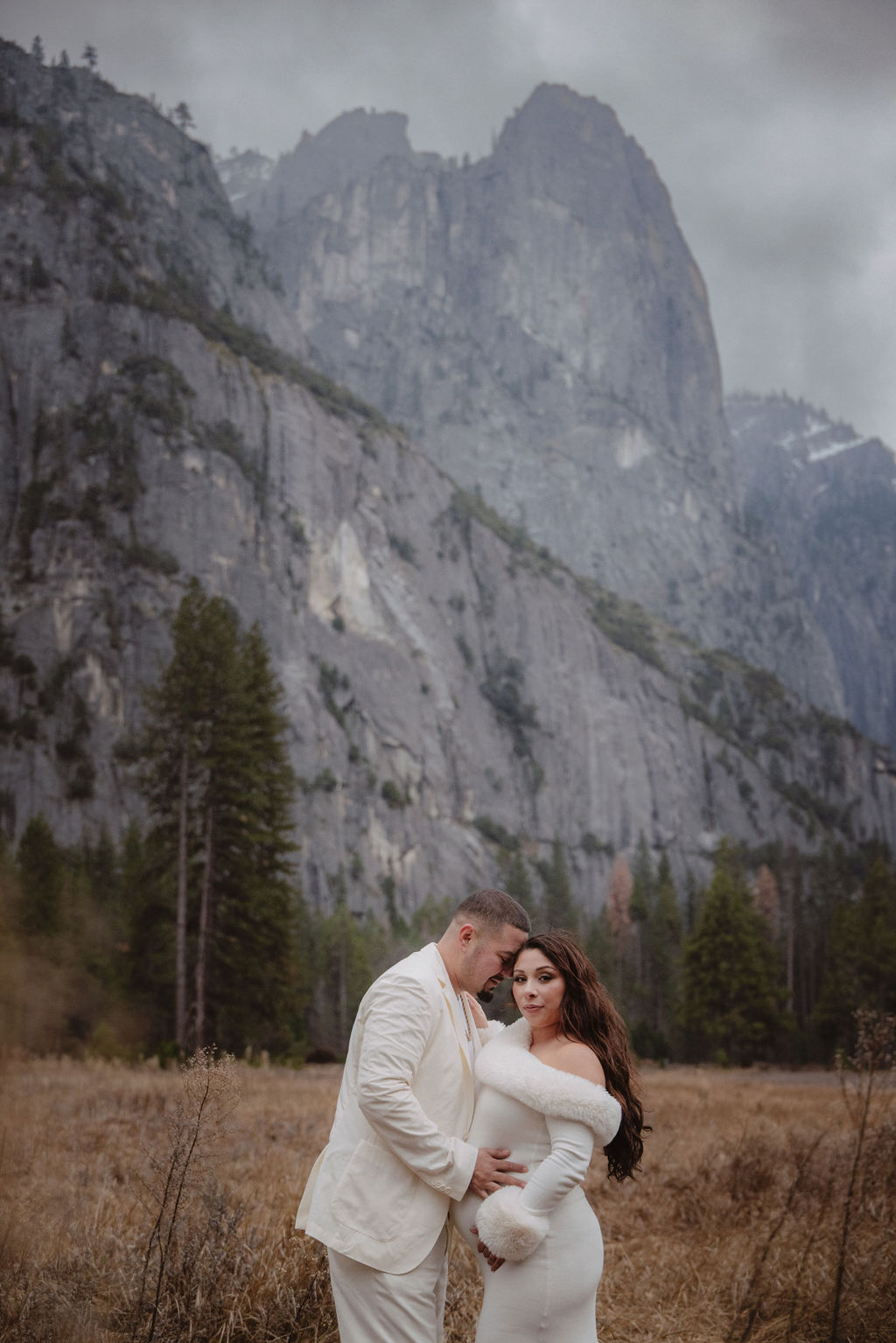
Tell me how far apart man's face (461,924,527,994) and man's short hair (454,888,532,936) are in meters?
0.03

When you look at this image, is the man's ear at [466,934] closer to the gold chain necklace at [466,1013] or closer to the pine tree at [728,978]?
the gold chain necklace at [466,1013]

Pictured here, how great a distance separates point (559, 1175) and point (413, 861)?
101 metres

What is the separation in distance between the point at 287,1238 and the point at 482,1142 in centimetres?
242

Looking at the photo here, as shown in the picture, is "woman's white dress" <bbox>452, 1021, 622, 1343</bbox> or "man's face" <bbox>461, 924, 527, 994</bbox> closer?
"woman's white dress" <bbox>452, 1021, 622, 1343</bbox>

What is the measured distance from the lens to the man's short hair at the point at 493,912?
4.37 m

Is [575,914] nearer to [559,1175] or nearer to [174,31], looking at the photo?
[559,1175]

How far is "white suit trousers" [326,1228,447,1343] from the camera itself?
13.1 ft

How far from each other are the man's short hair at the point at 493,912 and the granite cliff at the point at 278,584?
248ft

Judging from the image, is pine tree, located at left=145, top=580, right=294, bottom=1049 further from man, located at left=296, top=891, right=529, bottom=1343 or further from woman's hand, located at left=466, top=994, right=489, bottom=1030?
man, located at left=296, top=891, right=529, bottom=1343

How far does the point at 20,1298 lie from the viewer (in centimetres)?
499

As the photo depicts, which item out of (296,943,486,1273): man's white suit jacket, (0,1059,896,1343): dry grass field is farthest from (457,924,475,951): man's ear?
(0,1059,896,1343): dry grass field

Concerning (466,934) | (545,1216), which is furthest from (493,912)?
(545,1216)

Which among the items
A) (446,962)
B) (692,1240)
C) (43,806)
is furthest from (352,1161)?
(43,806)

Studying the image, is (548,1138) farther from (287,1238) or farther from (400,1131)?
(287,1238)
